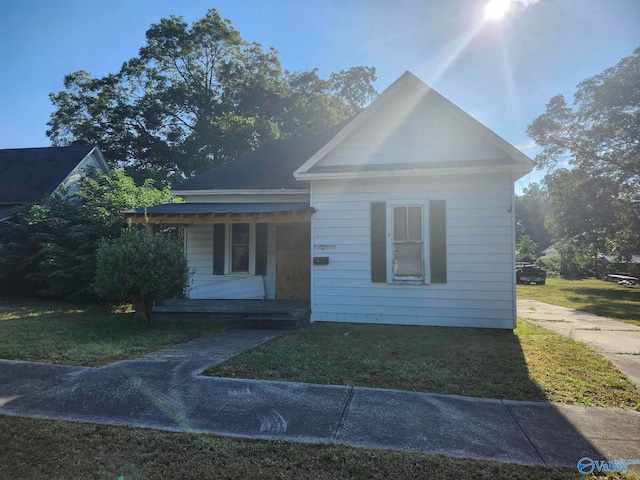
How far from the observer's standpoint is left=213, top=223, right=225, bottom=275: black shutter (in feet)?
35.0

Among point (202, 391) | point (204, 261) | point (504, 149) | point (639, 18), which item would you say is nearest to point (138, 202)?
point (204, 261)

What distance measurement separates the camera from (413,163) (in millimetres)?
8391

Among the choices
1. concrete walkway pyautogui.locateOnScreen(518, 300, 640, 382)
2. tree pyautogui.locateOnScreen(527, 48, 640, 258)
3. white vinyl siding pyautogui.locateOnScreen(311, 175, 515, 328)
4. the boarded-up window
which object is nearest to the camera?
concrete walkway pyautogui.locateOnScreen(518, 300, 640, 382)

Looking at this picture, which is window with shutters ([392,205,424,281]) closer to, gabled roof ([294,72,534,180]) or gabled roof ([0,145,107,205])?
gabled roof ([294,72,534,180])

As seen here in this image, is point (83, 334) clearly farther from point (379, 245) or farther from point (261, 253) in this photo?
point (379, 245)

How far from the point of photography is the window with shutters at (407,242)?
8328 millimetres

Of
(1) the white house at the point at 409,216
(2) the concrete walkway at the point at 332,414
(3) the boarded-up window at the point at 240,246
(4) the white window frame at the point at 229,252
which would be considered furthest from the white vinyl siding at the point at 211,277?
(2) the concrete walkway at the point at 332,414

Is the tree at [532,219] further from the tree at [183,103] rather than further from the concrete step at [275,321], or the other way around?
Result: the concrete step at [275,321]

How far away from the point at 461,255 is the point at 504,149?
2.40 m

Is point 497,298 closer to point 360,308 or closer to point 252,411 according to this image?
point 360,308

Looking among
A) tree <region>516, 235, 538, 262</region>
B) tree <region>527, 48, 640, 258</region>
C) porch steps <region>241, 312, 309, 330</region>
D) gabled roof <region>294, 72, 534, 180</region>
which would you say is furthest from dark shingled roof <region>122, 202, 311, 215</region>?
tree <region>516, 235, 538, 262</region>

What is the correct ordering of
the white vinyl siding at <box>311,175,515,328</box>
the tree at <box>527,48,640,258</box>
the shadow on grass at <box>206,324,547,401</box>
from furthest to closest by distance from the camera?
the tree at <box>527,48,640,258</box> < the white vinyl siding at <box>311,175,515,328</box> < the shadow on grass at <box>206,324,547,401</box>

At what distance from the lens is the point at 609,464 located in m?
2.90

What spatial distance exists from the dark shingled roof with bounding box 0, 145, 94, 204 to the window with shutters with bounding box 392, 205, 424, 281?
52.8 feet
